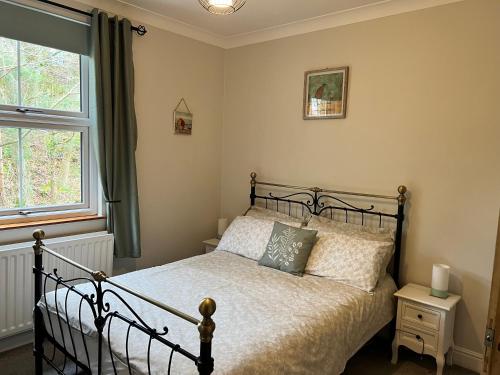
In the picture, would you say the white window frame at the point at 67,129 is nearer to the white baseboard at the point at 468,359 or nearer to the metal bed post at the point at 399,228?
the metal bed post at the point at 399,228

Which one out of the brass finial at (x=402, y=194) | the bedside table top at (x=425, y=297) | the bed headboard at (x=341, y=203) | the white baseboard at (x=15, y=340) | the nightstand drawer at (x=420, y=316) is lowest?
the white baseboard at (x=15, y=340)

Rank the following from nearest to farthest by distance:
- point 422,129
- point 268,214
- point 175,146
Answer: point 422,129 → point 268,214 → point 175,146

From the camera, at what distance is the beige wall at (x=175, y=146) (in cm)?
323

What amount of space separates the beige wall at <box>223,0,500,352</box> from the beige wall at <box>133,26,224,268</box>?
742 millimetres

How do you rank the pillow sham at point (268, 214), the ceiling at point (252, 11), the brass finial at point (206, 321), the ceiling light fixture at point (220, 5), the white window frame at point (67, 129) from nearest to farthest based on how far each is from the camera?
1. the brass finial at point (206, 321)
2. the ceiling light fixture at point (220, 5)
3. the white window frame at point (67, 129)
4. the ceiling at point (252, 11)
5. the pillow sham at point (268, 214)

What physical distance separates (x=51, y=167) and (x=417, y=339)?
2.84 metres

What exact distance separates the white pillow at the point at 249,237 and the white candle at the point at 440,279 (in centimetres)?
102

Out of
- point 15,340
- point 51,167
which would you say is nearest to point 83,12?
point 51,167

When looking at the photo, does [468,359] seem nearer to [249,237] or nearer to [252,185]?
[249,237]

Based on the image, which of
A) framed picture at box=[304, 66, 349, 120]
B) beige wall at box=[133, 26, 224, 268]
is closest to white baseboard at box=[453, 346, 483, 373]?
framed picture at box=[304, 66, 349, 120]

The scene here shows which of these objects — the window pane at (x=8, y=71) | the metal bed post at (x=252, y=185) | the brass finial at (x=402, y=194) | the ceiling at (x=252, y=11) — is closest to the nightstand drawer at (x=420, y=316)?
the brass finial at (x=402, y=194)

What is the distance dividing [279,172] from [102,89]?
1.65m

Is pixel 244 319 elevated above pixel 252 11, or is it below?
below

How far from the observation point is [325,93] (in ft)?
10.3
